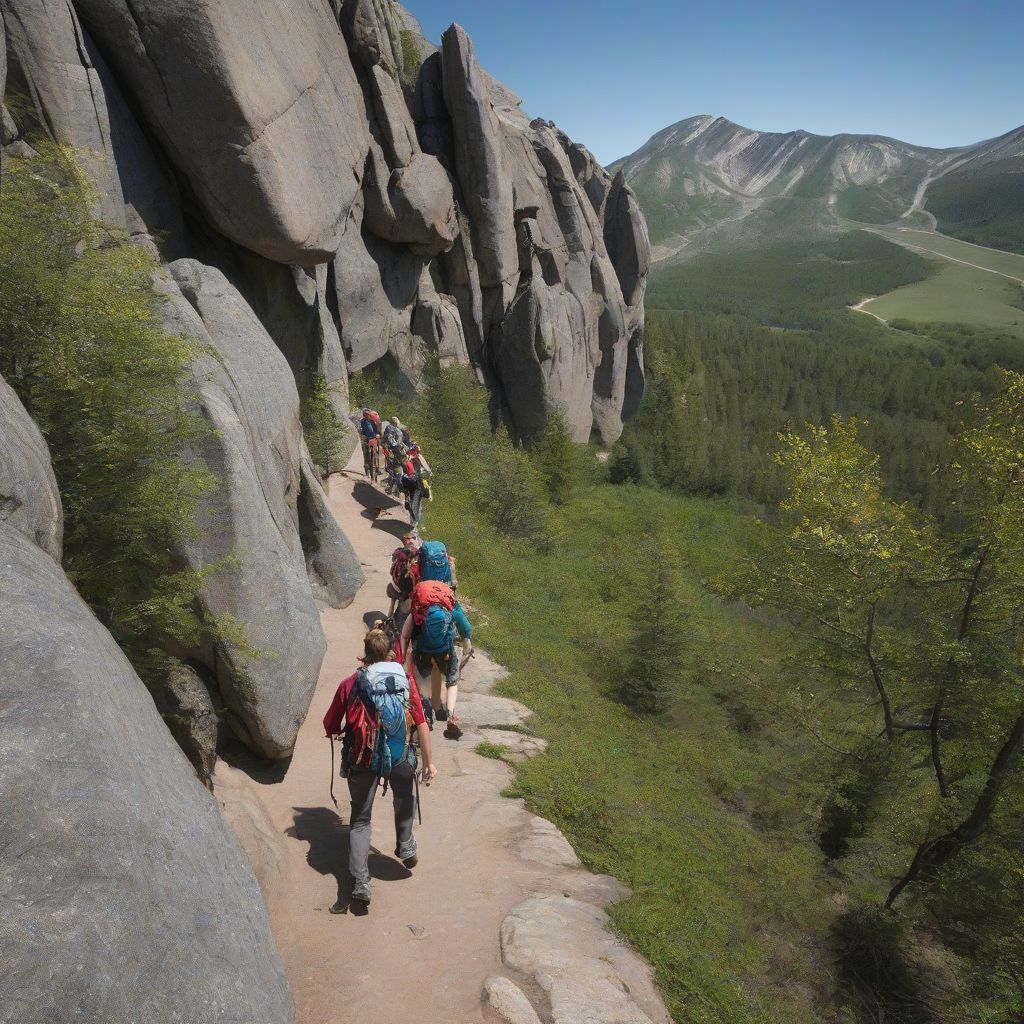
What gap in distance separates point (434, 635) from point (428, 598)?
48cm

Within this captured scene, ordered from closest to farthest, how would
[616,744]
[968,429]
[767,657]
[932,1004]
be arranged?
[932,1004]
[968,429]
[616,744]
[767,657]

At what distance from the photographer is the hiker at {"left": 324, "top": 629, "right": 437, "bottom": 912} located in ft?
19.2

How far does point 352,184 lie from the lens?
2256 cm

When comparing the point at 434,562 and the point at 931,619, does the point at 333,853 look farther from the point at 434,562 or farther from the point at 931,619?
the point at 931,619

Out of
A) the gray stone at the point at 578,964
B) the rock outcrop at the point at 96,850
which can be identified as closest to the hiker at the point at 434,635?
the gray stone at the point at 578,964

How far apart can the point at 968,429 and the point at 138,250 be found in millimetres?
13459

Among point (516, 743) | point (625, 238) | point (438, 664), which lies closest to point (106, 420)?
point (438, 664)

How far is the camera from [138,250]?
7602 millimetres

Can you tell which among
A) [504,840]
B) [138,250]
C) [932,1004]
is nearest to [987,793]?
[932,1004]

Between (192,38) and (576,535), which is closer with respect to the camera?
(192,38)

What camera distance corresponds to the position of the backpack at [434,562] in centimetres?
907

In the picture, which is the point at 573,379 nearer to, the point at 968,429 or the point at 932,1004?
the point at 968,429

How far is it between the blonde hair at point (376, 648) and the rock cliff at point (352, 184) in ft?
32.6

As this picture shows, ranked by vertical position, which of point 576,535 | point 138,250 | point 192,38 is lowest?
point 576,535
